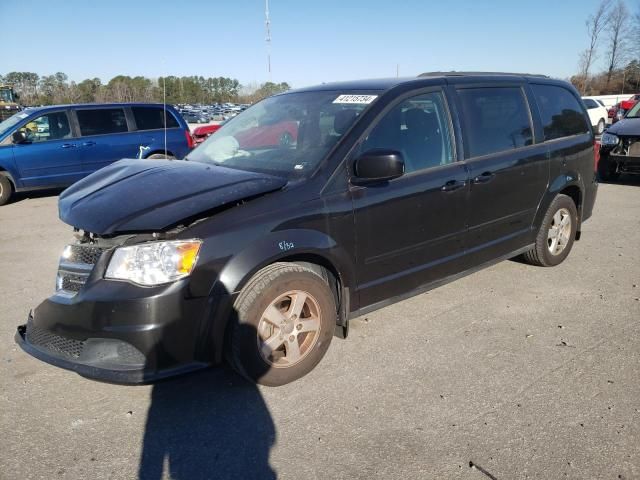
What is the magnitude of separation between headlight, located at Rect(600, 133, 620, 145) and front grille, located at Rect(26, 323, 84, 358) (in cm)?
1008

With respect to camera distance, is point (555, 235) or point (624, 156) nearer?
point (555, 235)

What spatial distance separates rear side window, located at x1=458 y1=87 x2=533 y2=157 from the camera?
3.99 meters

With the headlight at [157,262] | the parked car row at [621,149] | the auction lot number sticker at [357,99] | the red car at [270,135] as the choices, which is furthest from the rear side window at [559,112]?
the parked car row at [621,149]

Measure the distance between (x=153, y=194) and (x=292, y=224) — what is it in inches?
31.8

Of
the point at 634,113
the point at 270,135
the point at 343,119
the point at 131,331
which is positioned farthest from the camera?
the point at 634,113

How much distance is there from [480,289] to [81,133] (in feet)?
27.9

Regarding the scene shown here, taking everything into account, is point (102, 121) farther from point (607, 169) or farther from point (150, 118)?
point (607, 169)

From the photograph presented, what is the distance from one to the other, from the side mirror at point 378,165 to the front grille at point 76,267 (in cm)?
158

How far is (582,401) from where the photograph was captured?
286 centimetres

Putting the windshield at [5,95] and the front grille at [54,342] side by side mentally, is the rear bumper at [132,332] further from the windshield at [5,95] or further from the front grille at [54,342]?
the windshield at [5,95]

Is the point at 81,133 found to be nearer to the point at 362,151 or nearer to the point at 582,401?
the point at 362,151

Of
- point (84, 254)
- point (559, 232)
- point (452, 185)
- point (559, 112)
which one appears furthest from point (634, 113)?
point (84, 254)

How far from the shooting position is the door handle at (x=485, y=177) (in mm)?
3949

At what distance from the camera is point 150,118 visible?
35.0 ft
